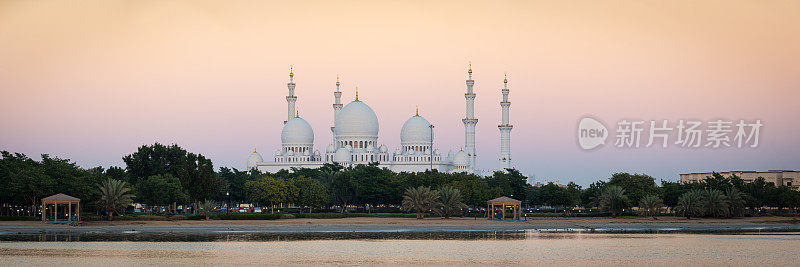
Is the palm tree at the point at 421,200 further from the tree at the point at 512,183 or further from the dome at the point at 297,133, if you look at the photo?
the dome at the point at 297,133

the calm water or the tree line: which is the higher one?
the tree line

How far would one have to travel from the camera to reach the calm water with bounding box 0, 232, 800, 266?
129ft

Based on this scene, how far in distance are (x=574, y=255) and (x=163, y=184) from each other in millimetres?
41425

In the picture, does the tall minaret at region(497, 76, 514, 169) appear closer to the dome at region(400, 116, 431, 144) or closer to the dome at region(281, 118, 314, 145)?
the dome at region(400, 116, 431, 144)

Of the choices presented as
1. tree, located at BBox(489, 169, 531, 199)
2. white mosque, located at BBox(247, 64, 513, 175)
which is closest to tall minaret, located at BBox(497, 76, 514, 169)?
white mosque, located at BBox(247, 64, 513, 175)

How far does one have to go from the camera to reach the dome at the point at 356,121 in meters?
159

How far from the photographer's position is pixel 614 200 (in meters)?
82.4

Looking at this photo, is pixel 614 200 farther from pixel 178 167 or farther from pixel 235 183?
pixel 235 183

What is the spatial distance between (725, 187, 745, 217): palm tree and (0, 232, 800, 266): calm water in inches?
1036

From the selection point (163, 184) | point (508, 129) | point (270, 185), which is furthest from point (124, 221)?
point (508, 129)

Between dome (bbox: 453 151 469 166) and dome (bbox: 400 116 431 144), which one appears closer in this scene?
dome (bbox: 453 151 469 166)

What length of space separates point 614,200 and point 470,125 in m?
75.8

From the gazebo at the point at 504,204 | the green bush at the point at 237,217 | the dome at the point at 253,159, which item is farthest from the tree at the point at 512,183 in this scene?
the dome at the point at 253,159

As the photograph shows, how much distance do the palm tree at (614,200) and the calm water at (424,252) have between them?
2729 centimetres
